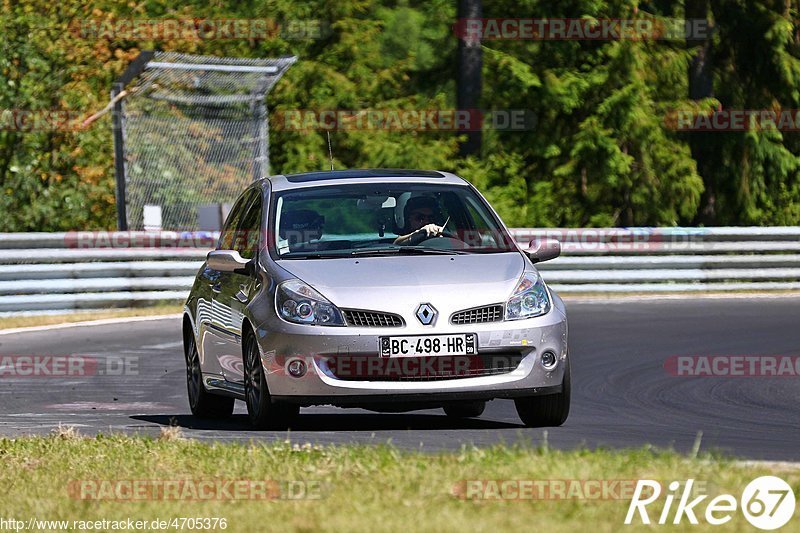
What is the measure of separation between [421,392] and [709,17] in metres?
26.1

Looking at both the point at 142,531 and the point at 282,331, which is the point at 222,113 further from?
the point at 142,531

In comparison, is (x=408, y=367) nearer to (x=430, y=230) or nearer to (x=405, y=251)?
(x=405, y=251)

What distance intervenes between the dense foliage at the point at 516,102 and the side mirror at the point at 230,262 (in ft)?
59.3

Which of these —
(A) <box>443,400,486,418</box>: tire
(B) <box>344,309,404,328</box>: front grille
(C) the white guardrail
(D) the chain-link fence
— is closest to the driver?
(B) <box>344,309,404,328</box>: front grille

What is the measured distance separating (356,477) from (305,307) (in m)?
2.60

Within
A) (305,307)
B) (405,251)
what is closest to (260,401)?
(305,307)

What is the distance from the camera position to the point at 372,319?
9828 millimetres

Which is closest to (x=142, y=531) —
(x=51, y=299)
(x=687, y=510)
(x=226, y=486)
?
(x=226, y=486)

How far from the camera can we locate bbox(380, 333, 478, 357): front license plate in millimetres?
9758

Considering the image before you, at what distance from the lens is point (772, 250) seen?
25891mm

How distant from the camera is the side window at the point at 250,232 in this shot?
36.6 ft

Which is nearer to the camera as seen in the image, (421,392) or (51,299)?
(421,392)

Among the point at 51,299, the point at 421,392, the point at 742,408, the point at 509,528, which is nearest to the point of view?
the point at 509,528

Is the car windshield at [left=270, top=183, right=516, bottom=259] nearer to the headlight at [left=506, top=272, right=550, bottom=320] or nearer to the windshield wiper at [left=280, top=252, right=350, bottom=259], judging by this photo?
the windshield wiper at [left=280, top=252, right=350, bottom=259]
